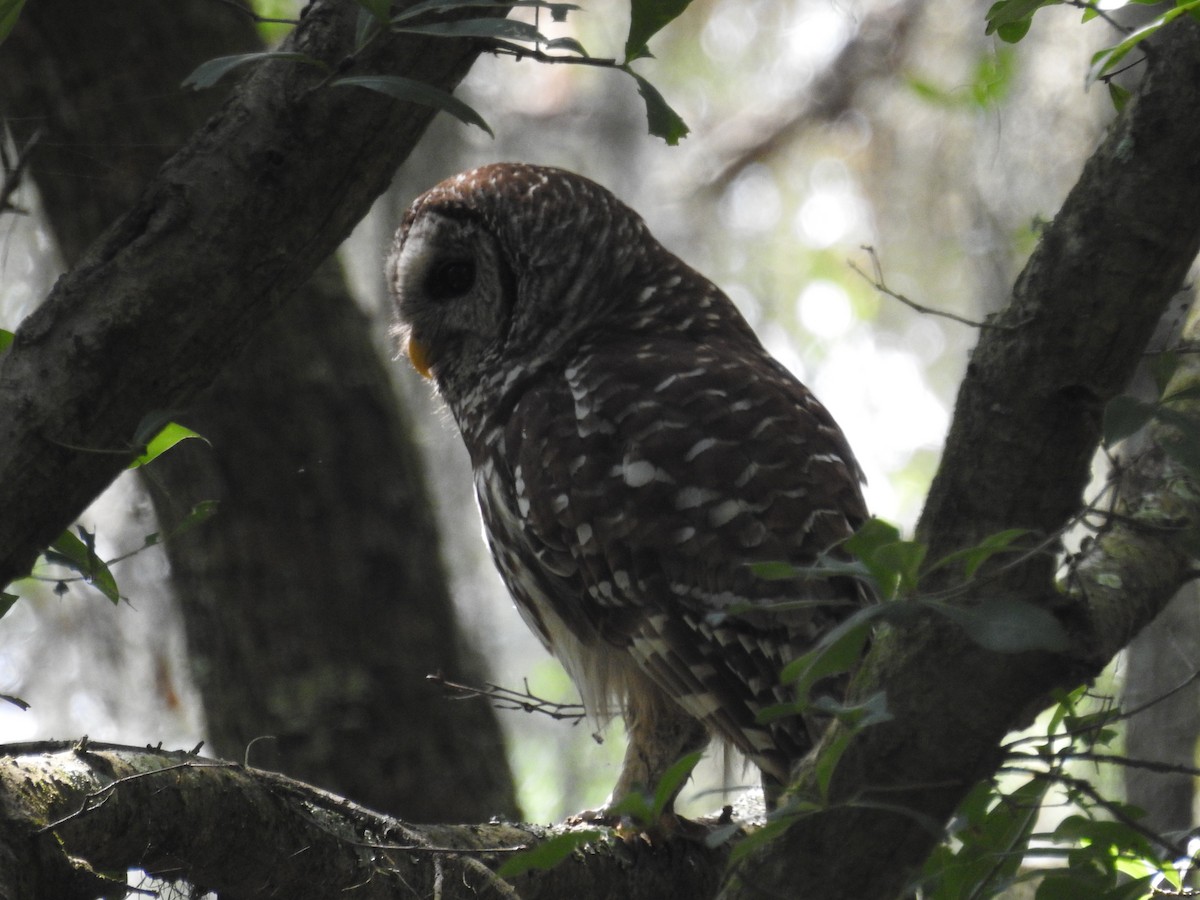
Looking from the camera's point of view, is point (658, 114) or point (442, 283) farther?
point (442, 283)

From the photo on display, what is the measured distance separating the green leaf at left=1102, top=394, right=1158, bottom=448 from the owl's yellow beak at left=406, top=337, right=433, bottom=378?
3000mm

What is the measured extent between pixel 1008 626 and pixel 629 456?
197 cm

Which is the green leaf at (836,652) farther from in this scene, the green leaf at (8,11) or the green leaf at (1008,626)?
the green leaf at (8,11)

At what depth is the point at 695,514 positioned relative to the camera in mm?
3059

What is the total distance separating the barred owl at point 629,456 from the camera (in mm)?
3004

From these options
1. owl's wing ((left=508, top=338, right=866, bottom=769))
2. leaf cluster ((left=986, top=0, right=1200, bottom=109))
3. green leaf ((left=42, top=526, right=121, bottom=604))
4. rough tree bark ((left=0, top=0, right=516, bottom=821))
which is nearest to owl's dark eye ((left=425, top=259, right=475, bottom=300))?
rough tree bark ((left=0, top=0, right=516, bottom=821))

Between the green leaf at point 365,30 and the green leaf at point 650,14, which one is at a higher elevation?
the green leaf at point 365,30

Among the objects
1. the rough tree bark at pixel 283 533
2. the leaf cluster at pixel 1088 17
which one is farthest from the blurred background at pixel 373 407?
the leaf cluster at pixel 1088 17

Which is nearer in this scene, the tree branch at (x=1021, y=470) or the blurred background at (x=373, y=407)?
the tree branch at (x=1021, y=470)

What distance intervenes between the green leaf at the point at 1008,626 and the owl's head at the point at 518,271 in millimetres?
2563

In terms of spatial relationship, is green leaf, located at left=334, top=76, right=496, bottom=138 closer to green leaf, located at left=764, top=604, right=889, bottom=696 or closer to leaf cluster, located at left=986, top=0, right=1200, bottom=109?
leaf cluster, located at left=986, top=0, right=1200, bottom=109

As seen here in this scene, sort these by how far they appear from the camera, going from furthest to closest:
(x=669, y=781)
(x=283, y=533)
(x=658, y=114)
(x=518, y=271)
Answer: (x=283, y=533) → (x=518, y=271) → (x=658, y=114) → (x=669, y=781)

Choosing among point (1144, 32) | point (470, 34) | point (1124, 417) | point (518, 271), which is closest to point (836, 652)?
point (1124, 417)

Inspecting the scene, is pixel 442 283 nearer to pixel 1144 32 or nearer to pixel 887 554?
pixel 1144 32
